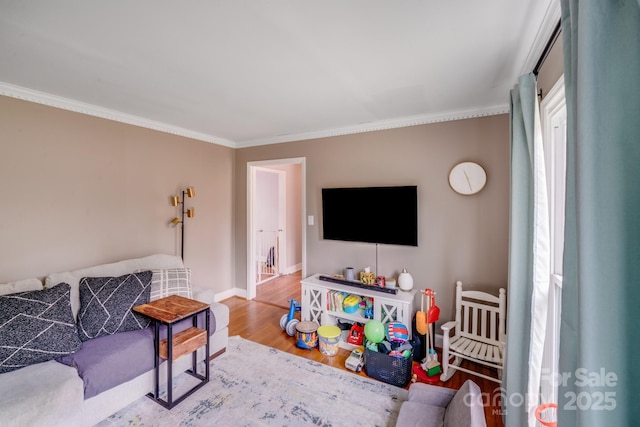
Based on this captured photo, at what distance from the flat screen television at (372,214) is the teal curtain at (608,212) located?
225 centimetres

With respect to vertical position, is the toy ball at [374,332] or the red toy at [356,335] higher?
the toy ball at [374,332]

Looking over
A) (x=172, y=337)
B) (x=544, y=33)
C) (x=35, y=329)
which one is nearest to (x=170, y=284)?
(x=172, y=337)

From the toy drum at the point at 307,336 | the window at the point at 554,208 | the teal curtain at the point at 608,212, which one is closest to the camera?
the teal curtain at the point at 608,212

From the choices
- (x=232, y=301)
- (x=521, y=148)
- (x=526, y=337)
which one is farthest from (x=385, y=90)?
(x=232, y=301)

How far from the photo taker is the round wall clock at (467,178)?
8.87 ft

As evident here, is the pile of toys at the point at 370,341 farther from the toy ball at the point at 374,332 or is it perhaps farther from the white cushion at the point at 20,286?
the white cushion at the point at 20,286

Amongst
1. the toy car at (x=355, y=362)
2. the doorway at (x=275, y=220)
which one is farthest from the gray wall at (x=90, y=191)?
the toy car at (x=355, y=362)

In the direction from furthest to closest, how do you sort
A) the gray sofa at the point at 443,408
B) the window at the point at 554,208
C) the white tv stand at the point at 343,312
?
the white tv stand at the point at 343,312, the window at the point at 554,208, the gray sofa at the point at 443,408

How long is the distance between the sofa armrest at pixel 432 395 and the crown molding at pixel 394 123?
96.1 inches

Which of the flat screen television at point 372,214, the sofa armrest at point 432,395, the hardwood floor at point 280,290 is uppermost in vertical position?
the flat screen television at point 372,214

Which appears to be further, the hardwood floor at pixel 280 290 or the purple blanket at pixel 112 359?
the hardwood floor at pixel 280 290

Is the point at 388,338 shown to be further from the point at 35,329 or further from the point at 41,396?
the point at 35,329

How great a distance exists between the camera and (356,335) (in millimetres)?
2957

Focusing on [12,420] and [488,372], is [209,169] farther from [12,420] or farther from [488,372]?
[488,372]
